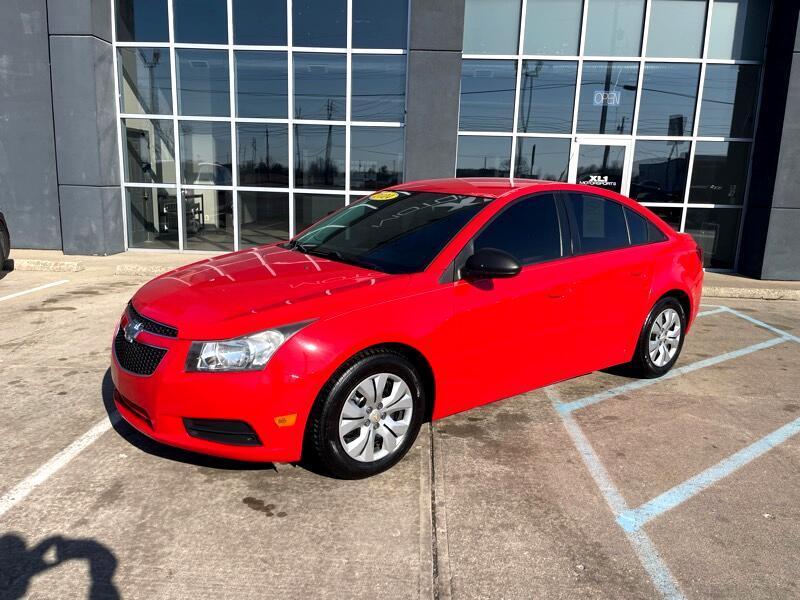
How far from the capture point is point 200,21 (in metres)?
11.4

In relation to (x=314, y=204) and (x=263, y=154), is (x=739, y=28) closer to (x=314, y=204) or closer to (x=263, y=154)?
(x=314, y=204)

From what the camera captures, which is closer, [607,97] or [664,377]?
[664,377]

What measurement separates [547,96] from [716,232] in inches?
165

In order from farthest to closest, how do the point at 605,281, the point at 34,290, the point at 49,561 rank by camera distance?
the point at 34,290 → the point at 605,281 → the point at 49,561

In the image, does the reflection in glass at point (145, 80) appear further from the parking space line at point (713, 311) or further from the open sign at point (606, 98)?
the parking space line at point (713, 311)

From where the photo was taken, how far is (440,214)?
4.13m

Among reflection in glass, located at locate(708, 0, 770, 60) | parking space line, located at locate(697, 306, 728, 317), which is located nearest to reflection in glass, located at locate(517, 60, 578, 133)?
reflection in glass, located at locate(708, 0, 770, 60)

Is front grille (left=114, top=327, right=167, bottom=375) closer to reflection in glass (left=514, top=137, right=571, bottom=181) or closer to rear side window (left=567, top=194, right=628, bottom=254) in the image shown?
rear side window (left=567, top=194, right=628, bottom=254)

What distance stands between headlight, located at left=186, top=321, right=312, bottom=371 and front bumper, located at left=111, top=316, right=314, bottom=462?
0.04 m

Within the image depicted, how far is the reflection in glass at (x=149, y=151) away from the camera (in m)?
11.7

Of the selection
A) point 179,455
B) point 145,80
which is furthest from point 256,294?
point 145,80

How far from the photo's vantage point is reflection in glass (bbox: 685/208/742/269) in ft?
37.6

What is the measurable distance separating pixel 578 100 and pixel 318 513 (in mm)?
10211

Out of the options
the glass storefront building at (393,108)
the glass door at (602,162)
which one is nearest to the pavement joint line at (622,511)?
the glass storefront building at (393,108)
